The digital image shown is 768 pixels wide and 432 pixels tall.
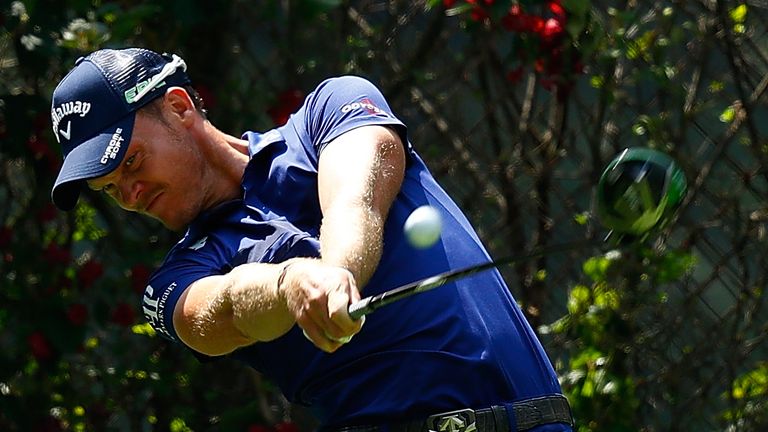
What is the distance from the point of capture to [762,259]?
17.2ft

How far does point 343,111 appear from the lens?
3.05 metres

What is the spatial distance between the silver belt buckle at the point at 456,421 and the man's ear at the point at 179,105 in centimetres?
85

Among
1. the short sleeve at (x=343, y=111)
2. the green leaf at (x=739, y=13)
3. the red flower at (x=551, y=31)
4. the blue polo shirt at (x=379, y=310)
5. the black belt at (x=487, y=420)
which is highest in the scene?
the short sleeve at (x=343, y=111)

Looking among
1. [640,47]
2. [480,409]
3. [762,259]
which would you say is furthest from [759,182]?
[480,409]

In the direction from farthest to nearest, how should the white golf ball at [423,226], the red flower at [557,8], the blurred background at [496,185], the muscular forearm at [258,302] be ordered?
the blurred background at [496,185], the red flower at [557,8], the muscular forearm at [258,302], the white golf ball at [423,226]

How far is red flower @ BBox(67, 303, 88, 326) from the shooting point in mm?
5121

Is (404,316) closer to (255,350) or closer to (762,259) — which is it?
(255,350)

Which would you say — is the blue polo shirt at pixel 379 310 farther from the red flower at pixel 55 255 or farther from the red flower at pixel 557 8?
the red flower at pixel 55 255

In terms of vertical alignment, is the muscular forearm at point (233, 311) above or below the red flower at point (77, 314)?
above

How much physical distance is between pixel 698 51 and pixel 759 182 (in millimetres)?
524

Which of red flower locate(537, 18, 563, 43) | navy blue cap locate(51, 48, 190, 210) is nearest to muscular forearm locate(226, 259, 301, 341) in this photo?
navy blue cap locate(51, 48, 190, 210)

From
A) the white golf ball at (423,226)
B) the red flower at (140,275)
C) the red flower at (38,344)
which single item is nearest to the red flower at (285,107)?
the red flower at (140,275)

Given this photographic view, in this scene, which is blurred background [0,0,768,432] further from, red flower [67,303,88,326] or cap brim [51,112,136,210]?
cap brim [51,112,136,210]

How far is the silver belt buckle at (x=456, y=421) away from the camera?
2854 mm
